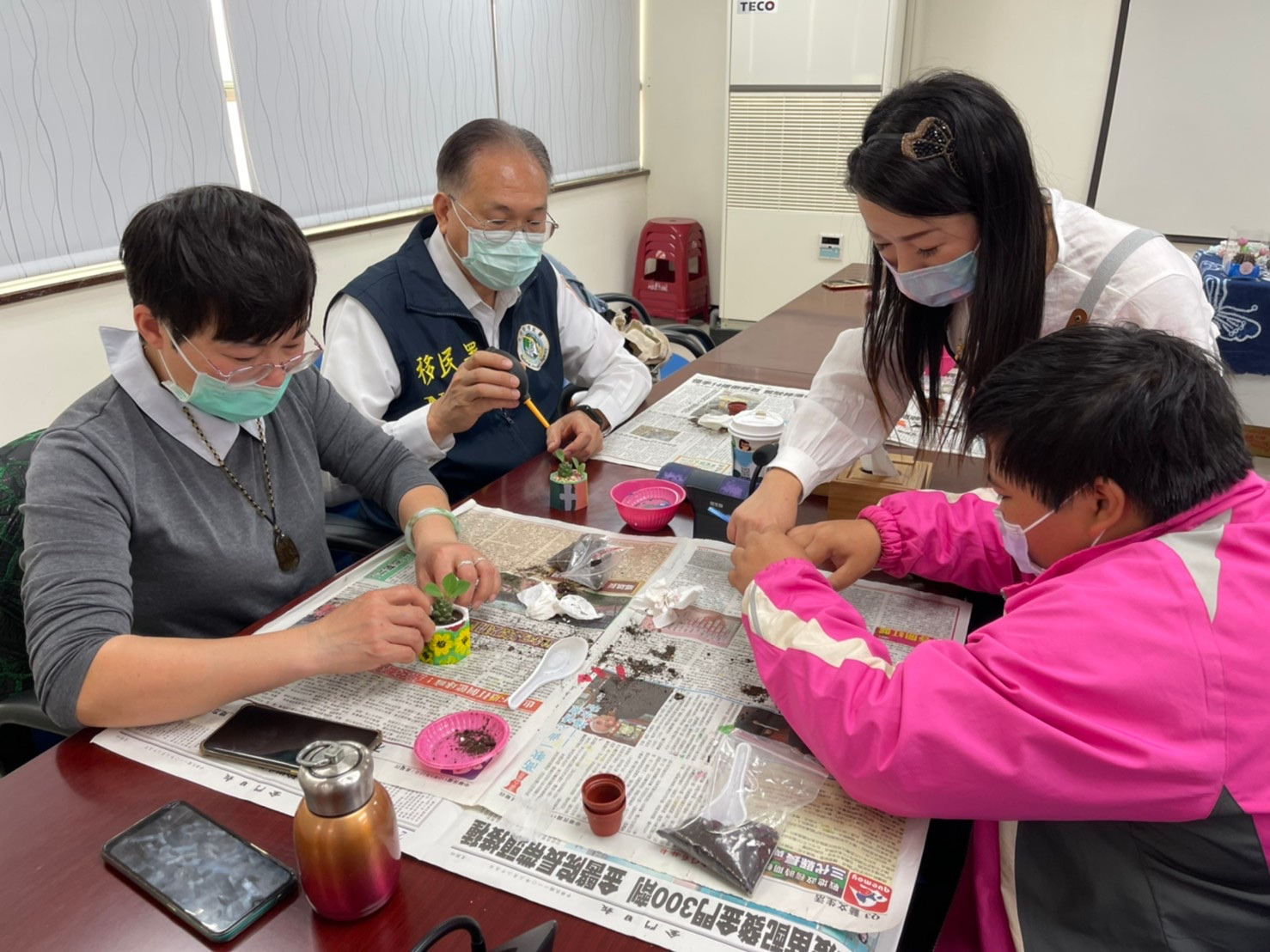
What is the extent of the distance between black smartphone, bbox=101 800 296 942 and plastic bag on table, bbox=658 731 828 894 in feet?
1.22

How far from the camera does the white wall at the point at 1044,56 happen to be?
4.32 m

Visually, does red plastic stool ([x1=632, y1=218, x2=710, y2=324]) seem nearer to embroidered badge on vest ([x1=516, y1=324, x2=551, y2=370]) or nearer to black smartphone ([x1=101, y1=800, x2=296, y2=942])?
embroidered badge on vest ([x1=516, y1=324, x2=551, y2=370])

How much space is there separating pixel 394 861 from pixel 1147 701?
668 millimetres

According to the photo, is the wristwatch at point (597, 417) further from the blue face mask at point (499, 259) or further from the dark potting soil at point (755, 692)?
the dark potting soil at point (755, 692)

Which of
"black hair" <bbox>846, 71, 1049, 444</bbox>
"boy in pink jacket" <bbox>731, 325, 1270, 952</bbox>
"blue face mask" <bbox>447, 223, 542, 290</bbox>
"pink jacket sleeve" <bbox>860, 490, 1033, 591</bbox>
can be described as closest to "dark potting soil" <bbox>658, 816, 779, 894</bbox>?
"boy in pink jacket" <bbox>731, 325, 1270, 952</bbox>

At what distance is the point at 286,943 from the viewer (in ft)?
2.36

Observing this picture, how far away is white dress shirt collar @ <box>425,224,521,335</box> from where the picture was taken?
76.3 inches

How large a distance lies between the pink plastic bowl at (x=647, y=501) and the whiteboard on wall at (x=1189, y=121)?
413cm

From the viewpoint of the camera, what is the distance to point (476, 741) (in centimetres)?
93

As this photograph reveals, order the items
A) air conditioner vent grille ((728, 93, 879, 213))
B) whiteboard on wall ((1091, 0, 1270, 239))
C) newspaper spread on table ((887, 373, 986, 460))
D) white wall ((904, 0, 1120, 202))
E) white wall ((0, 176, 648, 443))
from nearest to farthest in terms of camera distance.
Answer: newspaper spread on table ((887, 373, 986, 460))
white wall ((0, 176, 648, 443))
whiteboard on wall ((1091, 0, 1270, 239))
white wall ((904, 0, 1120, 202))
air conditioner vent grille ((728, 93, 879, 213))

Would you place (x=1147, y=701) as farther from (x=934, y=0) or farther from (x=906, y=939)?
(x=934, y=0)

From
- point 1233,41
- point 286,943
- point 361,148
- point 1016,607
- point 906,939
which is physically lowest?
point 906,939

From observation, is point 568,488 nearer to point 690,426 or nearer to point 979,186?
point 690,426

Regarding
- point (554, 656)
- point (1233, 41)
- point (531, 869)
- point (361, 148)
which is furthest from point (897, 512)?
point (1233, 41)
